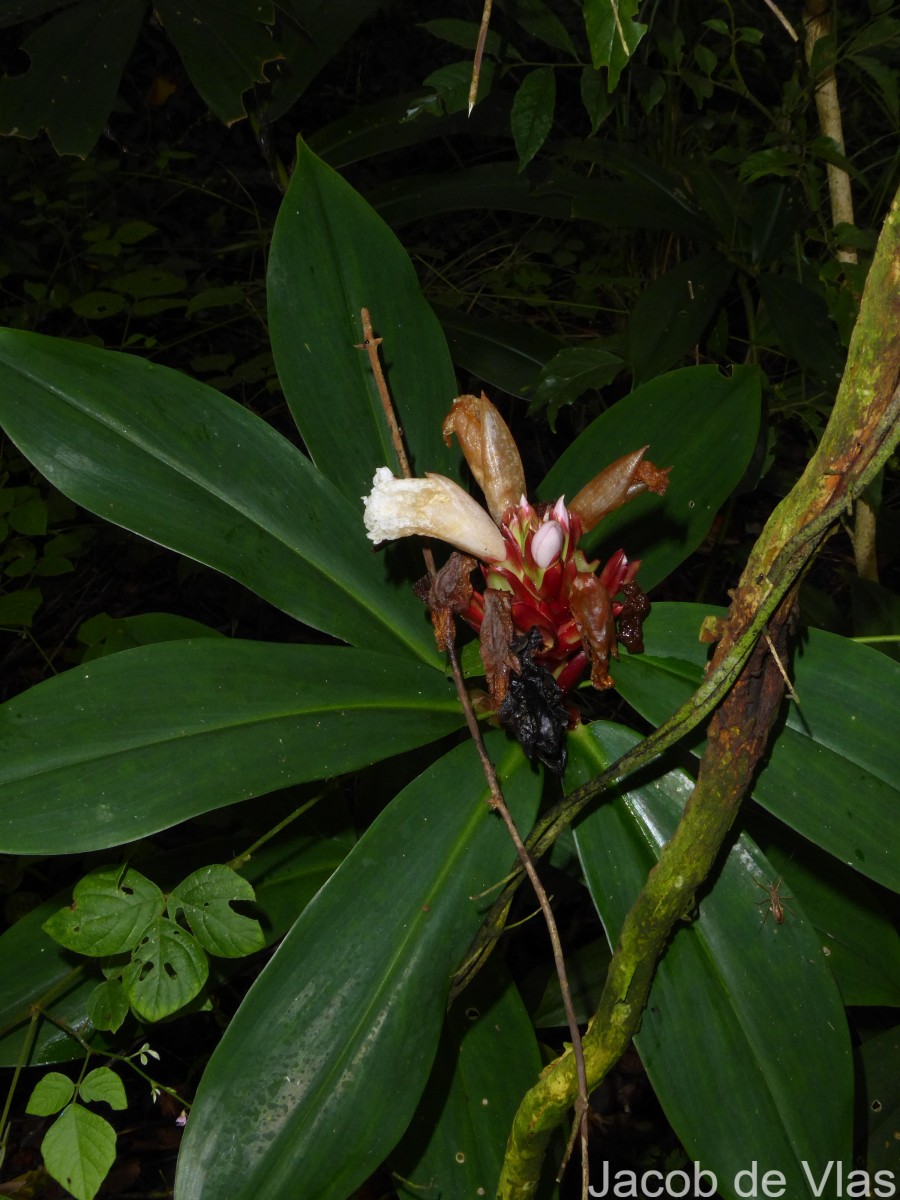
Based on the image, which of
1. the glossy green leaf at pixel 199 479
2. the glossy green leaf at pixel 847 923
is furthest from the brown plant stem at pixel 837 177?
the glossy green leaf at pixel 199 479

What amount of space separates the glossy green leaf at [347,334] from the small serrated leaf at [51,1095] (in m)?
0.73

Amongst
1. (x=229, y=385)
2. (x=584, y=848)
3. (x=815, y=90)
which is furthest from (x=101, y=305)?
(x=584, y=848)

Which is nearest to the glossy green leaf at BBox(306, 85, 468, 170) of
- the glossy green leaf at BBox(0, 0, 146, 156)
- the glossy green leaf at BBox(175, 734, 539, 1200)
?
the glossy green leaf at BBox(0, 0, 146, 156)

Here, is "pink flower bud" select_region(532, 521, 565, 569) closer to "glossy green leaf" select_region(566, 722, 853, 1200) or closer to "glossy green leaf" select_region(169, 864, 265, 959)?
"glossy green leaf" select_region(566, 722, 853, 1200)

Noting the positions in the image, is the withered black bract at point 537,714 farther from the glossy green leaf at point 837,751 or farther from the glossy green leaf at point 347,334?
the glossy green leaf at point 347,334

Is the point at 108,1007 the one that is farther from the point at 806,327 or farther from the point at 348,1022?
the point at 806,327

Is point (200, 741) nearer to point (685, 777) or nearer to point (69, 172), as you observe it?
point (685, 777)

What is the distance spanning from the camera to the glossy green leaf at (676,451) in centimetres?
120

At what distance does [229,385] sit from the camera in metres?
2.47

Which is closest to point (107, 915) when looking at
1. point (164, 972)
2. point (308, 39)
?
point (164, 972)

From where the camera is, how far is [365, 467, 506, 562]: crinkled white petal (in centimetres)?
102

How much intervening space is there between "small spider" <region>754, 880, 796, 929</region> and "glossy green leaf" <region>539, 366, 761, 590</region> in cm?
38

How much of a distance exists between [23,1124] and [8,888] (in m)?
0.41

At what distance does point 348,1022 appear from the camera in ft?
3.05
